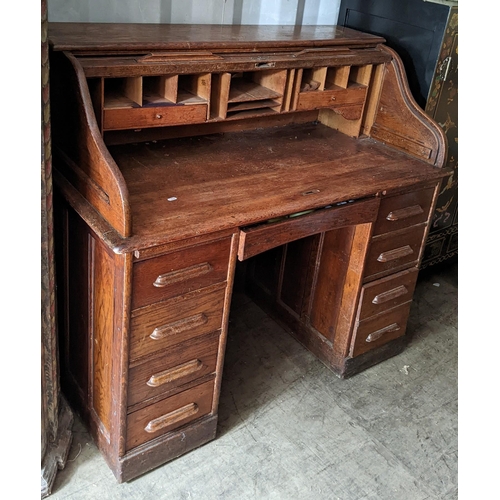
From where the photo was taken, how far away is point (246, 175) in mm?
2141

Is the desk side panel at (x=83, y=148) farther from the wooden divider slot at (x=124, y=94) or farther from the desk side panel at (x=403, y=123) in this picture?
the desk side panel at (x=403, y=123)

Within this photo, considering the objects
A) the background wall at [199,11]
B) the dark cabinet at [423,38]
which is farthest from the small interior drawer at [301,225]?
the background wall at [199,11]

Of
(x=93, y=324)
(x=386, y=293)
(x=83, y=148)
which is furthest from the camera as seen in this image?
(x=386, y=293)

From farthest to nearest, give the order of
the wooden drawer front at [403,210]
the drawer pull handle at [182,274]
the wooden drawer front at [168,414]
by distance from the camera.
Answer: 1. the wooden drawer front at [403,210]
2. the wooden drawer front at [168,414]
3. the drawer pull handle at [182,274]

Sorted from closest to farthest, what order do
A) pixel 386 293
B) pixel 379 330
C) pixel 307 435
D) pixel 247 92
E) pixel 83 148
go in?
pixel 83 148 < pixel 247 92 < pixel 307 435 < pixel 386 293 < pixel 379 330

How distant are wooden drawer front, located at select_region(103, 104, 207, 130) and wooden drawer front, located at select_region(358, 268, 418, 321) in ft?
3.27

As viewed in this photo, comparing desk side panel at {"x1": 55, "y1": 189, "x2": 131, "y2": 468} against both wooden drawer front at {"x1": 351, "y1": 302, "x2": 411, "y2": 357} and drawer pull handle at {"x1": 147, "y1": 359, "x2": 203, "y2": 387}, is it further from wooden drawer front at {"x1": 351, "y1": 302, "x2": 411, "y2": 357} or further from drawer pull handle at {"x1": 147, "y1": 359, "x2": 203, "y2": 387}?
wooden drawer front at {"x1": 351, "y1": 302, "x2": 411, "y2": 357}

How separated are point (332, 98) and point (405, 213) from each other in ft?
1.83

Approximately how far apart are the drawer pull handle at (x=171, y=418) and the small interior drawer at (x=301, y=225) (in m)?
0.60

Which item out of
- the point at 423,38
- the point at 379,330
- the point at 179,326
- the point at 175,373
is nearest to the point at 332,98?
the point at 423,38

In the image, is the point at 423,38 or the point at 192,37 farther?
the point at 423,38

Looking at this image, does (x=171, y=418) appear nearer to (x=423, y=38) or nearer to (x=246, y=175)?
(x=246, y=175)

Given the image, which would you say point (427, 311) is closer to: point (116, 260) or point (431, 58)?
point (431, 58)

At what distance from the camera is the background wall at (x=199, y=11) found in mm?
2131
